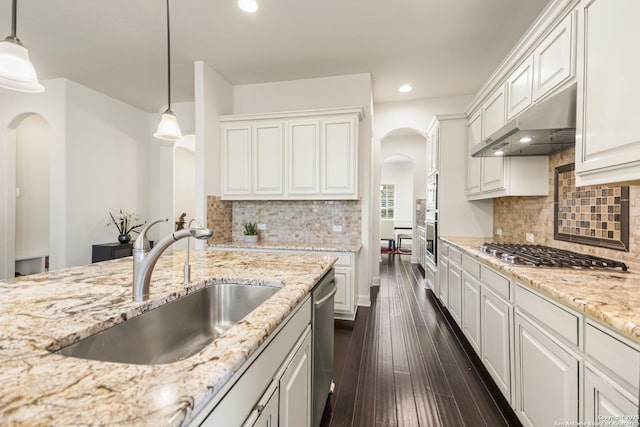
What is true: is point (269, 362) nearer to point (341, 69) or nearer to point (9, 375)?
point (9, 375)

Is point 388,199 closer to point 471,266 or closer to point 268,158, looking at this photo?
point 268,158

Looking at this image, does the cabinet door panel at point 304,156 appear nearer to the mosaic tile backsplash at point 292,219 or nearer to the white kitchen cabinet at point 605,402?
the mosaic tile backsplash at point 292,219

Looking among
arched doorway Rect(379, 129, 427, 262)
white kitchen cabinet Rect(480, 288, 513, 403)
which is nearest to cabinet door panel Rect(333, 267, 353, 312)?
white kitchen cabinet Rect(480, 288, 513, 403)

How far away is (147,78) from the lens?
375cm

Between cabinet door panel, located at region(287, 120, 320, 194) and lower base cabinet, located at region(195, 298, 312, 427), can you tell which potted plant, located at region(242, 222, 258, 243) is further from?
lower base cabinet, located at region(195, 298, 312, 427)

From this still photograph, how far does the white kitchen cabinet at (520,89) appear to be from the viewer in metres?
2.03

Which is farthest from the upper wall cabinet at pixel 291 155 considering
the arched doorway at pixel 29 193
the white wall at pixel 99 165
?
the arched doorway at pixel 29 193

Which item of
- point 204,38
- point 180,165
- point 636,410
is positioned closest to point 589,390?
point 636,410

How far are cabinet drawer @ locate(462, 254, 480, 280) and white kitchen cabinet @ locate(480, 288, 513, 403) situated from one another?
0.18 metres

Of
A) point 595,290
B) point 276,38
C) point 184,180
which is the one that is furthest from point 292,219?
point 184,180

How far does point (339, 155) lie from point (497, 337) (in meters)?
2.31

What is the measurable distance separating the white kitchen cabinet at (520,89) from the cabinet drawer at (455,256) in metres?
1.30

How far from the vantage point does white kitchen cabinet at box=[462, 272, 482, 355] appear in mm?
2195

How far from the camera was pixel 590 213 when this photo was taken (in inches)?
74.2
